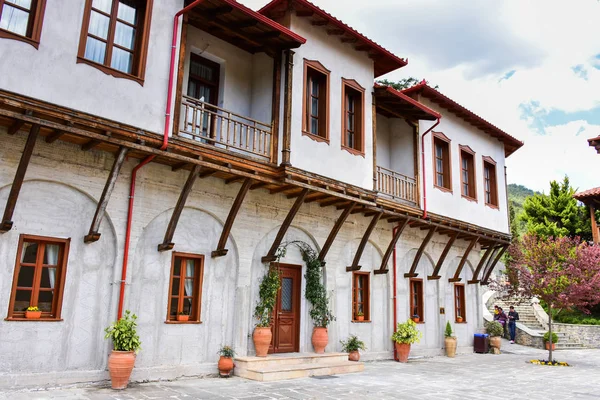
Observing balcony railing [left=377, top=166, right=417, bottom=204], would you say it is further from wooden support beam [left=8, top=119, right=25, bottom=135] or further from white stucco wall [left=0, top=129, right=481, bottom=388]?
wooden support beam [left=8, top=119, right=25, bottom=135]

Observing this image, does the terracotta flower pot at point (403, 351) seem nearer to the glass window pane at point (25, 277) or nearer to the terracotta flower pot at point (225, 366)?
the terracotta flower pot at point (225, 366)

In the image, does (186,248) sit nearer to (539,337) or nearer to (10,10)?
(10,10)

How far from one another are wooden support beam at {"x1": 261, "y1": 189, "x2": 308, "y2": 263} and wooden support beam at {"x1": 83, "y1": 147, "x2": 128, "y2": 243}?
4.01 metres

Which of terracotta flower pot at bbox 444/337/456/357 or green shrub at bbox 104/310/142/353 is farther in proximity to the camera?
terracotta flower pot at bbox 444/337/456/357

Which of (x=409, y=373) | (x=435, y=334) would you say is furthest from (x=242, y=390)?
(x=435, y=334)

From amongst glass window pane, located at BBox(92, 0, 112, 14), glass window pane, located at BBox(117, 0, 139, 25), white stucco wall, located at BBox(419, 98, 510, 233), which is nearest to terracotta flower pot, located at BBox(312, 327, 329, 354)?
white stucco wall, located at BBox(419, 98, 510, 233)

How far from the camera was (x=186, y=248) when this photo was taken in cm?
1059

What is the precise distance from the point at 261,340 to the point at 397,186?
21.4 feet

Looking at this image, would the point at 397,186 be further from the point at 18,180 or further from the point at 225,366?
the point at 18,180

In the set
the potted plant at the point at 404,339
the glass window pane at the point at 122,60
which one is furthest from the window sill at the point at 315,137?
the potted plant at the point at 404,339

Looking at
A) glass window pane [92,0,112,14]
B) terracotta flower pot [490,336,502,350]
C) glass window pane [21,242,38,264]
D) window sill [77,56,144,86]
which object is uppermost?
glass window pane [92,0,112,14]

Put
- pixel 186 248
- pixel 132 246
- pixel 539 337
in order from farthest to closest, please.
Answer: pixel 539 337 → pixel 186 248 → pixel 132 246

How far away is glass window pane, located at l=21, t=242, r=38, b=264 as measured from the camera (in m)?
8.52

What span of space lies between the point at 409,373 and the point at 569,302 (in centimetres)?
645
